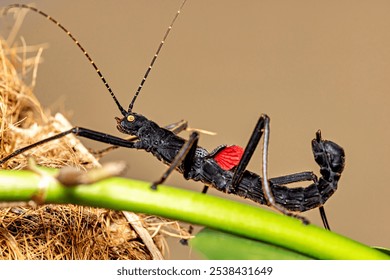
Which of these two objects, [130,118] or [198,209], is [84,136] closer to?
[130,118]

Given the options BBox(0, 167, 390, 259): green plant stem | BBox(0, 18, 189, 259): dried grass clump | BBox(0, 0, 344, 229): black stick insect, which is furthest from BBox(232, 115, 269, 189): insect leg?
BBox(0, 167, 390, 259): green plant stem

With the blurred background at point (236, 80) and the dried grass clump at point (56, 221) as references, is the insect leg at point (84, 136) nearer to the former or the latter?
the dried grass clump at point (56, 221)

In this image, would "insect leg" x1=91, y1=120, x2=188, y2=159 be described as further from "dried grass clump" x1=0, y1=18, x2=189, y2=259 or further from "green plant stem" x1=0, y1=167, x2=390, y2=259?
"green plant stem" x1=0, y1=167, x2=390, y2=259

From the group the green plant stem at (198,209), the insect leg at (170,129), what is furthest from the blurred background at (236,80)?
the green plant stem at (198,209)

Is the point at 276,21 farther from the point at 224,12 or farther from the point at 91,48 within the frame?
the point at 91,48

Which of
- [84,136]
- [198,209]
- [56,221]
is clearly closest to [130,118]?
[84,136]

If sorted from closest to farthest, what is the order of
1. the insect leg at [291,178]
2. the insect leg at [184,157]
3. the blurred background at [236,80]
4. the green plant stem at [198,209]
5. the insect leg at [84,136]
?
the green plant stem at [198,209] < the insect leg at [184,157] < the insect leg at [84,136] < the insect leg at [291,178] < the blurred background at [236,80]
